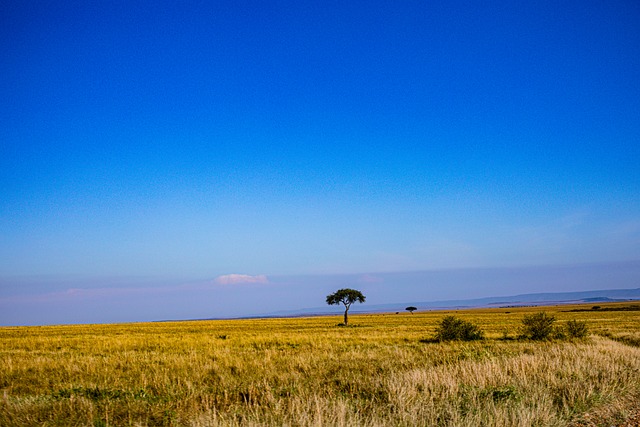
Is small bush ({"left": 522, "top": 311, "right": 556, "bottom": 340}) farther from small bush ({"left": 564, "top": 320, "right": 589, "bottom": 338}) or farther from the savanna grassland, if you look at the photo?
the savanna grassland

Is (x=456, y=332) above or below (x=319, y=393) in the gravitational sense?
below

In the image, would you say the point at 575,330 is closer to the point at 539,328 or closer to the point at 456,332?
the point at 539,328

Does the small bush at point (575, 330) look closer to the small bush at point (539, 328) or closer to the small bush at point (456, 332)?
the small bush at point (539, 328)

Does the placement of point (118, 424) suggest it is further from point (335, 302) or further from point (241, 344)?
point (335, 302)

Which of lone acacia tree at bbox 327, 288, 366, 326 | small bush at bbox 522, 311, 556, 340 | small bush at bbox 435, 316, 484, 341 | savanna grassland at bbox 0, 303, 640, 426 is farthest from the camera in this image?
lone acacia tree at bbox 327, 288, 366, 326

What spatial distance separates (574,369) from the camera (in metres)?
12.2

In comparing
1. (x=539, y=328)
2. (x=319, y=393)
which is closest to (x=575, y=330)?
(x=539, y=328)

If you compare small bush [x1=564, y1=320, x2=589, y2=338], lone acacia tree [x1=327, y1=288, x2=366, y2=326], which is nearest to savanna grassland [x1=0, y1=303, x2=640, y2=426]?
small bush [x1=564, y1=320, x2=589, y2=338]

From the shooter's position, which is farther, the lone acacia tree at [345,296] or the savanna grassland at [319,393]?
the lone acacia tree at [345,296]

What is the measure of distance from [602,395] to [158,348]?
22.0m

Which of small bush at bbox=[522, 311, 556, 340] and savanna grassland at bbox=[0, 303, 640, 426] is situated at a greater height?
savanna grassland at bbox=[0, 303, 640, 426]

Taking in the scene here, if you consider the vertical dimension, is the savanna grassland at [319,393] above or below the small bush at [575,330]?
above

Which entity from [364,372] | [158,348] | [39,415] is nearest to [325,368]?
[364,372]

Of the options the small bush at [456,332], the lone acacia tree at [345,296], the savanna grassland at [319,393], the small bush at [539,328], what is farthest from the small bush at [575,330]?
the lone acacia tree at [345,296]
